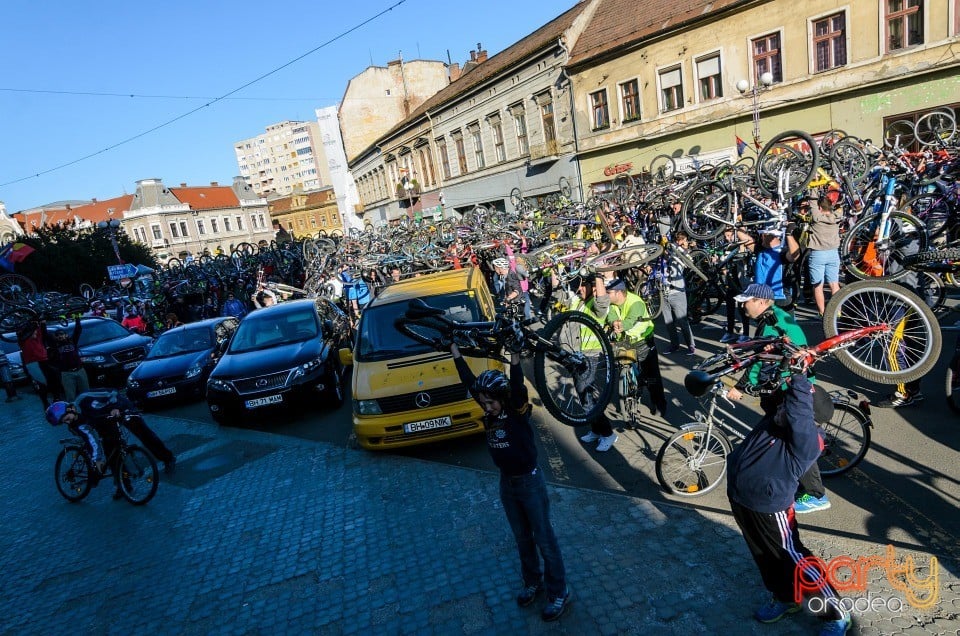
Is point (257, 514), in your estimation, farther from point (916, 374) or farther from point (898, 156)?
point (898, 156)

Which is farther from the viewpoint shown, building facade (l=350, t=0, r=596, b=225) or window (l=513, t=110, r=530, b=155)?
window (l=513, t=110, r=530, b=155)

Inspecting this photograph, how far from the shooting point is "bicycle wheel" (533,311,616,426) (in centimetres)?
→ 445

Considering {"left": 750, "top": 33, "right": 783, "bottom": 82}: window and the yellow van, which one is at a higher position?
{"left": 750, "top": 33, "right": 783, "bottom": 82}: window

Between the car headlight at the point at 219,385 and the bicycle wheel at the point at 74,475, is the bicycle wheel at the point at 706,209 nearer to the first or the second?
the car headlight at the point at 219,385

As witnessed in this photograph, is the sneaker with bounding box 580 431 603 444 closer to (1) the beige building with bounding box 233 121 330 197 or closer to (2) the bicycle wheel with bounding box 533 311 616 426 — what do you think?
(2) the bicycle wheel with bounding box 533 311 616 426

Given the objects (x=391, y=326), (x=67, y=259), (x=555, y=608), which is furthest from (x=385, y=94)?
(x=555, y=608)

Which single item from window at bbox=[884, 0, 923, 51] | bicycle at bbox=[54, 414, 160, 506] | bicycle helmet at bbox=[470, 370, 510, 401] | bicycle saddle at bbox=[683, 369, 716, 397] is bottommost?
bicycle at bbox=[54, 414, 160, 506]

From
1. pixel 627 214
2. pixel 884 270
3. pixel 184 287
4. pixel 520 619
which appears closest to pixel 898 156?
pixel 884 270

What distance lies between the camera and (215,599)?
14.5ft

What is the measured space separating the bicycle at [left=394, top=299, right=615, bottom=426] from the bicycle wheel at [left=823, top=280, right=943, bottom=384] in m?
2.15

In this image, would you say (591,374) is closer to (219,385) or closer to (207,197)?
(219,385)

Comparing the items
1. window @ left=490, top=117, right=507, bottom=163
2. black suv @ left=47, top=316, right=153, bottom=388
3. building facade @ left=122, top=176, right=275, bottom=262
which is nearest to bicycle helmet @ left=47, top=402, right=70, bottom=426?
black suv @ left=47, top=316, right=153, bottom=388

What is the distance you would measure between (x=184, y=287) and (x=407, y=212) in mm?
24469

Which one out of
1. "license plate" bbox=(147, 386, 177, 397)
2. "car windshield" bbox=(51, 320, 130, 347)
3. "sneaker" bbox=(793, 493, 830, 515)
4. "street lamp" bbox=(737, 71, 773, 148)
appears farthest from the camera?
"street lamp" bbox=(737, 71, 773, 148)
